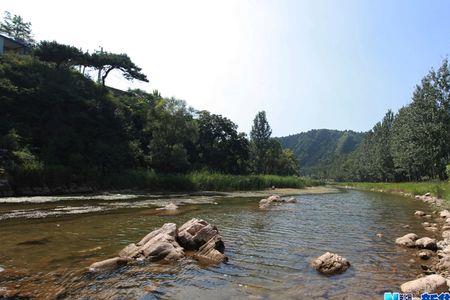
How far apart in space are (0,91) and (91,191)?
21384 millimetres

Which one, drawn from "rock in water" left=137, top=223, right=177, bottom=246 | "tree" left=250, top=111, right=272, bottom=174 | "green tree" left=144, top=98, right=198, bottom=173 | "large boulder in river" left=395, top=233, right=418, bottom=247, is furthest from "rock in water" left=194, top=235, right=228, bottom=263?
"tree" left=250, top=111, right=272, bottom=174

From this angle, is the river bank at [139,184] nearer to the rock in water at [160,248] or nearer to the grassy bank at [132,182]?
the grassy bank at [132,182]

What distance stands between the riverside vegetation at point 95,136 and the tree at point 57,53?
0.17 metres

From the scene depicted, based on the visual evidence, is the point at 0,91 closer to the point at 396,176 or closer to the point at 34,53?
the point at 34,53

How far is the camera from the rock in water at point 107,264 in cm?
1055

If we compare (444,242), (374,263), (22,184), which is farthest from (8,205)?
(444,242)

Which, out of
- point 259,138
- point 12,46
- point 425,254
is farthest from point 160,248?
point 259,138

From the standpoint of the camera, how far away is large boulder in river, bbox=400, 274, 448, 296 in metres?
8.43

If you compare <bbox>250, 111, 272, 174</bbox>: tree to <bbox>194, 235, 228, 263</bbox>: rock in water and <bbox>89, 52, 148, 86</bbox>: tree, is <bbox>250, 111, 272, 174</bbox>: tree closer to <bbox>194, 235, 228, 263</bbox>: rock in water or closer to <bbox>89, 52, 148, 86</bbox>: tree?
<bbox>89, 52, 148, 86</bbox>: tree

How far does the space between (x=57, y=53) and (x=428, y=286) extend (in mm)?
71186

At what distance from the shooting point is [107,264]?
35.5 ft

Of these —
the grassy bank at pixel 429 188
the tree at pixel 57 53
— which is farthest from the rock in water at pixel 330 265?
the tree at pixel 57 53

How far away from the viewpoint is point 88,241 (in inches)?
573

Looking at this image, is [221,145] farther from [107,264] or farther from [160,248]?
[107,264]
